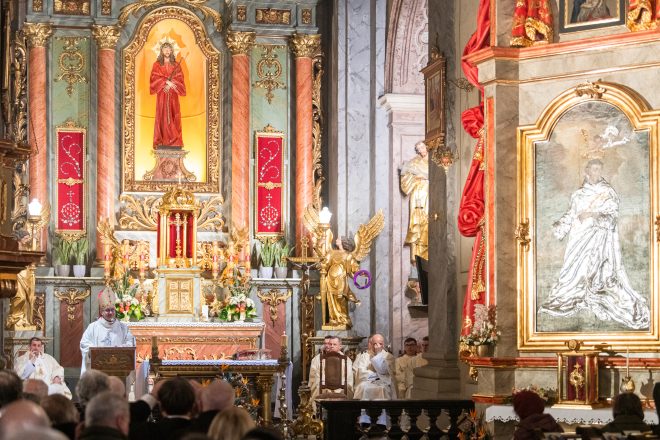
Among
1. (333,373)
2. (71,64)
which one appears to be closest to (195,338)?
(333,373)

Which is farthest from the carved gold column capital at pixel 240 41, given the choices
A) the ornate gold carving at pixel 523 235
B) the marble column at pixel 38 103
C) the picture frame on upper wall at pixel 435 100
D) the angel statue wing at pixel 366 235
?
the ornate gold carving at pixel 523 235

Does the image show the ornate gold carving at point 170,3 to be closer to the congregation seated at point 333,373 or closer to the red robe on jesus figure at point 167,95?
the red robe on jesus figure at point 167,95

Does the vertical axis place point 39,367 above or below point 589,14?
below

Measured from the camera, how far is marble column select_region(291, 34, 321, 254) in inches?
875

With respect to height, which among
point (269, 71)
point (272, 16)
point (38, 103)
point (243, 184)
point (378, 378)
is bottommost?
point (378, 378)

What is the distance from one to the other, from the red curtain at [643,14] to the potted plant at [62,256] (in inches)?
478

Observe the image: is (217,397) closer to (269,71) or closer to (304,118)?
(304,118)

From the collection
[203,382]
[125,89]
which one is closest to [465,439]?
[203,382]

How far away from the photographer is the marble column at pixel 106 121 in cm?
2194

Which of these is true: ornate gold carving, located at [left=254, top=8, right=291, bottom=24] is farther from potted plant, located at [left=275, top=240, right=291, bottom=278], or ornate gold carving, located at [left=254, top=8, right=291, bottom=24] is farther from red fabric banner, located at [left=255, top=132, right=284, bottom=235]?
potted plant, located at [left=275, top=240, right=291, bottom=278]

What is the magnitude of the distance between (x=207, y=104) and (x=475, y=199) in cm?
1025

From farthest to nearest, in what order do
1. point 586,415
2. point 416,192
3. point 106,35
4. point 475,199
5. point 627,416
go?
1. point 106,35
2. point 416,192
3. point 475,199
4. point 586,415
5. point 627,416

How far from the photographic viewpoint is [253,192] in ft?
73.4

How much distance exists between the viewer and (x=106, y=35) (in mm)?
21969
